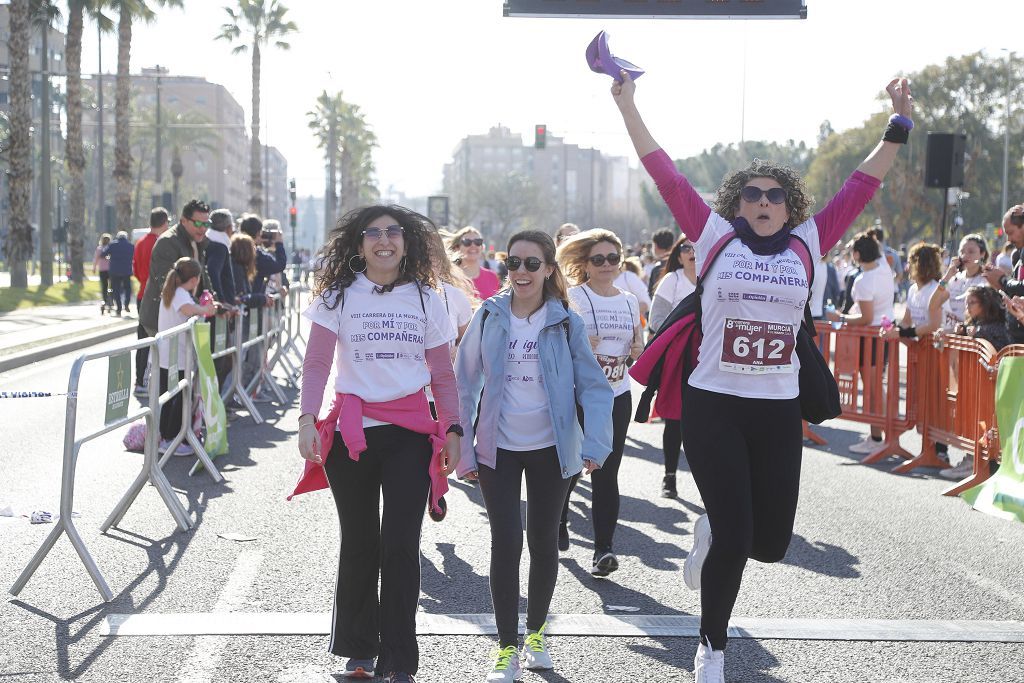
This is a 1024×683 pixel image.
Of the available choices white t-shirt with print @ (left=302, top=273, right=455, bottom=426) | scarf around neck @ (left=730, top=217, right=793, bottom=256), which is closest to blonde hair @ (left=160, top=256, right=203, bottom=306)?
white t-shirt with print @ (left=302, top=273, right=455, bottom=426)

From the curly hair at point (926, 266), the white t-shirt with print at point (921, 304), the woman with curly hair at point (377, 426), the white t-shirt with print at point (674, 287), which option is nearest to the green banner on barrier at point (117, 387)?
the woman with curly hair at point (377, 426)

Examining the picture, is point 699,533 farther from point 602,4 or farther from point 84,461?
point 602,4

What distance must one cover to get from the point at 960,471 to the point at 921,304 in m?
1.93

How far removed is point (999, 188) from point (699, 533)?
69792mm

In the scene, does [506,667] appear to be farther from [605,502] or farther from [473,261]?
[473,261]

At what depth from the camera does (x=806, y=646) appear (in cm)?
511

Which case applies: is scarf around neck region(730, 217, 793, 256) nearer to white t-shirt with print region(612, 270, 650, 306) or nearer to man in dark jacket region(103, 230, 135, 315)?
white t-shirt with print region(612, 270, 650, 306)

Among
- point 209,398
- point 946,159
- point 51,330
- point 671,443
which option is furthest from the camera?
point 51,330

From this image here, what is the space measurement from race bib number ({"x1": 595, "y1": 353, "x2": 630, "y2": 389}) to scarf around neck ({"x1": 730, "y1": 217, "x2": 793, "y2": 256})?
2077 millimetres

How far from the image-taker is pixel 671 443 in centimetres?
866

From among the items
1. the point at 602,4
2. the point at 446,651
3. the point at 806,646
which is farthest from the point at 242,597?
the point at 602,4

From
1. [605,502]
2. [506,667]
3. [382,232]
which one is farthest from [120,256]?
[506,667]

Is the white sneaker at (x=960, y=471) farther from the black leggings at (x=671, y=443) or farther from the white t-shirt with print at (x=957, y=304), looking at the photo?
the black leggings at (x=671, y=443)

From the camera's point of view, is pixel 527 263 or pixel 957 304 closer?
pixel 527 263
